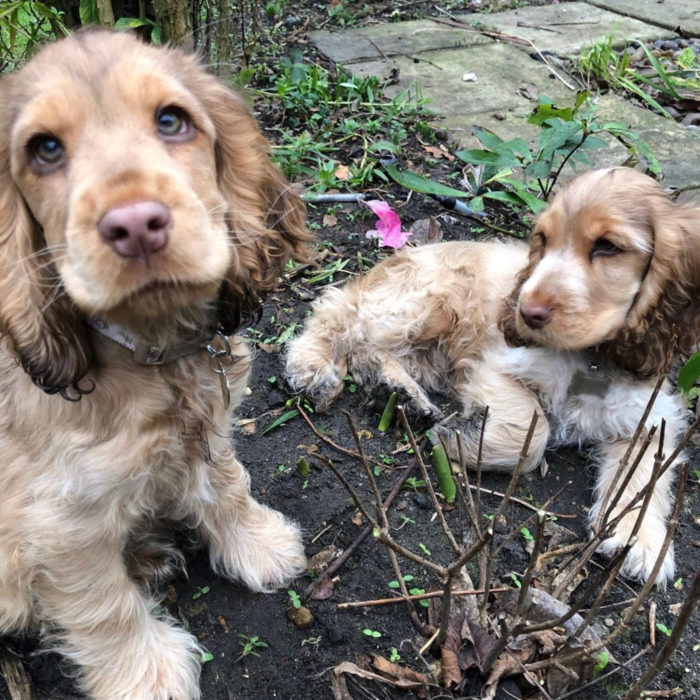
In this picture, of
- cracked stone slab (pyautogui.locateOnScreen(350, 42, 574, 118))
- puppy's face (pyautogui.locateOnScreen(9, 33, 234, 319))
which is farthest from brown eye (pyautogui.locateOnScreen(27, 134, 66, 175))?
cracked stone slab (pyautogui.locateOnScreen(350, 42, 574, 118))

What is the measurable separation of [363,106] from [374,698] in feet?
15.3

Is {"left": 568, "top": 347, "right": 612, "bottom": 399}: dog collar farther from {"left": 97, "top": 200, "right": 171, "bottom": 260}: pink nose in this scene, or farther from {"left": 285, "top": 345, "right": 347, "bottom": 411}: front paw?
{"left": 97, "top": 200, "right": 171, "bottom": 260}: pink nose

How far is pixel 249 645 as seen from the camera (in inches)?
92.3

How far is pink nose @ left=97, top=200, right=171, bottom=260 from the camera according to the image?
1432 millimetres

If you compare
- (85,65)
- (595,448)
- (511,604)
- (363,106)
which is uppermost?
(85,65)

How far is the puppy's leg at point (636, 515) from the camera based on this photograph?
8.73 ft

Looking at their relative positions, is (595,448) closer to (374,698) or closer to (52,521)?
(374,698)

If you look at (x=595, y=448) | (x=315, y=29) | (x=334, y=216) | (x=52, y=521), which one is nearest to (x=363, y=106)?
(x=334, y=216)

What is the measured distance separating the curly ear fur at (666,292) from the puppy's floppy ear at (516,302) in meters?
0.44

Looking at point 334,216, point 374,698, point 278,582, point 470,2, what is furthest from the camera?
point 470,2

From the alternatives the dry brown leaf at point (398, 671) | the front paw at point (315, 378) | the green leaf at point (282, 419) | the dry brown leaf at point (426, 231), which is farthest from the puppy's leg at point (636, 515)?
the dry brown leaf at point (426, 231)

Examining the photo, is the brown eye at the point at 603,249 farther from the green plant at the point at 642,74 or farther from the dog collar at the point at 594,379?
the green plant at the point at 642,74

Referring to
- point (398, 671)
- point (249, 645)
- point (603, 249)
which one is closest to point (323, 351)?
point (603, 249)

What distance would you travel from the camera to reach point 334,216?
14.8 ft
